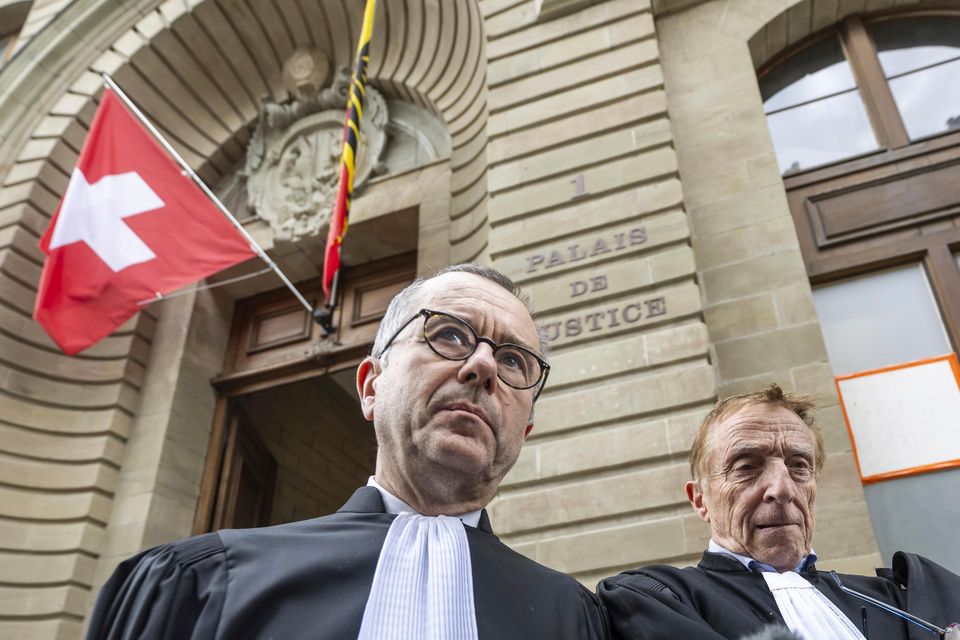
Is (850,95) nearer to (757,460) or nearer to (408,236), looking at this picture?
(408,236)

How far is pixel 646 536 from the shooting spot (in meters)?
5.18

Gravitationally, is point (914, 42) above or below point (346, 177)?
above

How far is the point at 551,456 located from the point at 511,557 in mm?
3615

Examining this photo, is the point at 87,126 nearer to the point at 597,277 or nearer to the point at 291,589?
the point at 597,277

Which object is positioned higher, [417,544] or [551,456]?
[551,456]

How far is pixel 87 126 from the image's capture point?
433 inches

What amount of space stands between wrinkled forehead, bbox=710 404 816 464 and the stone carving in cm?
784

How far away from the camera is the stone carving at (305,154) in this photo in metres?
10.0

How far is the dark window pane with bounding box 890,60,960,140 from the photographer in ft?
22.5

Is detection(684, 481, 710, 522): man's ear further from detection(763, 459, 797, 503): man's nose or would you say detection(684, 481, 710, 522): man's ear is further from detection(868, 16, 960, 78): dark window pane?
detection(868, 16, 960, 78): dark window pane

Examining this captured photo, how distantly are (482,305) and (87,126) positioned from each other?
10.8 m

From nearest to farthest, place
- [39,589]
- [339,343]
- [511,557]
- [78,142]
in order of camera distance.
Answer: [511,557], [39,589], [339,343], [78,142]

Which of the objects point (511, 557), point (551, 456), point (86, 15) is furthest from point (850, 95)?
point (86, 15)

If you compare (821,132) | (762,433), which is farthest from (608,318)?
(762,433)
